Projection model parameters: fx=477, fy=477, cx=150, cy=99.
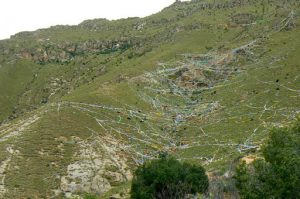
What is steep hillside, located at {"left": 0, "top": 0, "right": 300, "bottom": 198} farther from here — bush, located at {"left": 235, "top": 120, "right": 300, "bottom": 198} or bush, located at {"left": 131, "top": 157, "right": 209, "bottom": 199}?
bush, located at {"left": 235, "top": 120, "right": 300, "bottom": 198}

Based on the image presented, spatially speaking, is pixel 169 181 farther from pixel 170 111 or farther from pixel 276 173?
pixel 170 111

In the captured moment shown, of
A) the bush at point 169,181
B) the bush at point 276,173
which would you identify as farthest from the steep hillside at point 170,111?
the bush at point 276,173

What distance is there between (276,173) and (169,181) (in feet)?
38.9

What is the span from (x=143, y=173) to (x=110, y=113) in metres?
29.4

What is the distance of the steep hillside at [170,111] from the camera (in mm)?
52803

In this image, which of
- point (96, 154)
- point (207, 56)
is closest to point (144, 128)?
point (96, 154)

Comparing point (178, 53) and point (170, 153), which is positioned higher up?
point (178, 53)

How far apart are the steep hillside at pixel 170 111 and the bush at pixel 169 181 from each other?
1679 millimetres

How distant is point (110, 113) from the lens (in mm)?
71125

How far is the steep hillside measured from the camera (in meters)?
52.8

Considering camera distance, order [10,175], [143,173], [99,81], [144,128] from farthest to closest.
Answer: [99,81] < [144,128] < [10,175] < [143,173]

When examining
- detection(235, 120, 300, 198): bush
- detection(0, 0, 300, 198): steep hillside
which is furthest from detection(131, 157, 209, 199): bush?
detection(235, 120, 300, 198): bush

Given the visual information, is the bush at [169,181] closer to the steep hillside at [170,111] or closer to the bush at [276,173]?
the steep hillside at [170,111]

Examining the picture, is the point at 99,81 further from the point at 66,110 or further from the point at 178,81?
the point at 66,110
